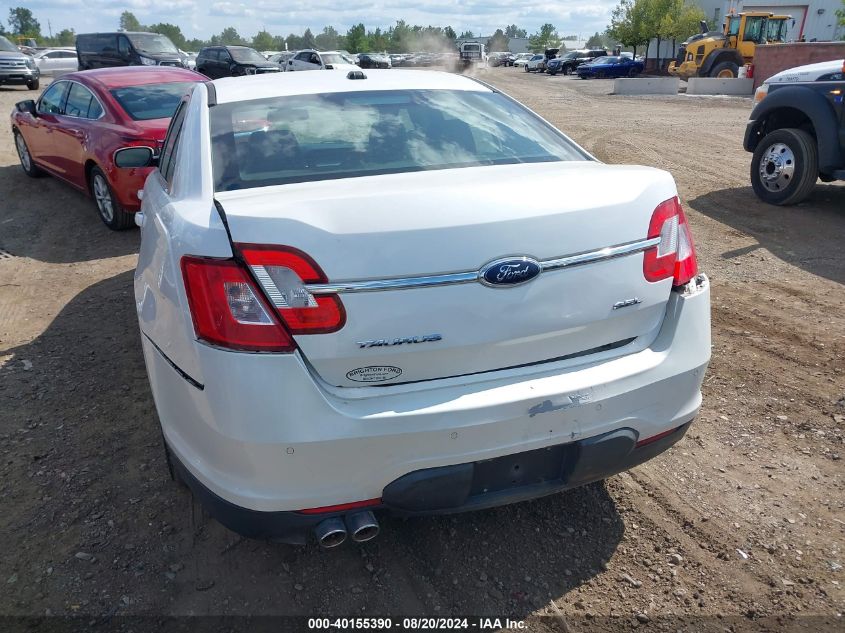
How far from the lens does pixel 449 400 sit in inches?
78.9

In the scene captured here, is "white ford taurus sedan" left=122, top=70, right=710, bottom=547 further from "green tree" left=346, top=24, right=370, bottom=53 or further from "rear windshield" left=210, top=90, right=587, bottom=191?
"green tree" left=346, top=24, right=370, bottom=53

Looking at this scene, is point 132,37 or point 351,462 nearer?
point 351,462

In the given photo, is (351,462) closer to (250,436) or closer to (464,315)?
(250,436)

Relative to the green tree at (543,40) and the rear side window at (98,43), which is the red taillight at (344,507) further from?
the green tree at (543,40)

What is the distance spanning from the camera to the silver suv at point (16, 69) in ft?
76.1

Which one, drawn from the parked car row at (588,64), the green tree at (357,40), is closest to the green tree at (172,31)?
the green tree at (357,40)

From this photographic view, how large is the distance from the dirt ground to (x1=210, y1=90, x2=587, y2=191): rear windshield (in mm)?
812

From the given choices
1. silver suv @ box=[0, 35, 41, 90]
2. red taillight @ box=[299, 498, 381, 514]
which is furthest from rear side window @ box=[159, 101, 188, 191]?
silver suv @ box=[0, 35, 41, 90]

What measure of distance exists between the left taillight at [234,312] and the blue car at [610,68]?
40.7 metres

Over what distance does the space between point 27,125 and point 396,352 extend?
918 centimetres

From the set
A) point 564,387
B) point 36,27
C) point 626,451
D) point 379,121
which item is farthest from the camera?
point 36,27

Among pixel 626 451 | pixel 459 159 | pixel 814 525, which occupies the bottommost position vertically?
pixel 814 525

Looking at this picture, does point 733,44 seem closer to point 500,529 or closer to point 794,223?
point 794,223

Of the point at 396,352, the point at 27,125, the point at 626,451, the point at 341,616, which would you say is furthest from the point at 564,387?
the point at 27,125
